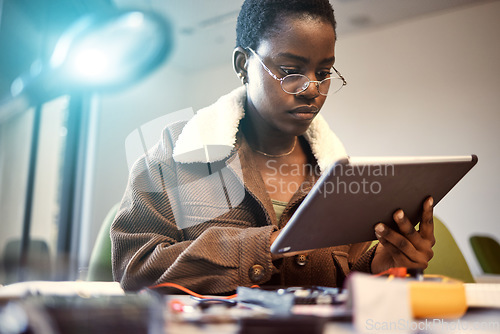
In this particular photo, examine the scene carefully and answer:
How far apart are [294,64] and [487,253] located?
2.31m

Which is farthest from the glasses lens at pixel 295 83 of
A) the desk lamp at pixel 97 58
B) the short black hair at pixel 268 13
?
the desk lamp at pixel 97 58

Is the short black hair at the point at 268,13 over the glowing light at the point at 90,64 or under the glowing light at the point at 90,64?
over

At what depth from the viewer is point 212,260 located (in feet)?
2.44

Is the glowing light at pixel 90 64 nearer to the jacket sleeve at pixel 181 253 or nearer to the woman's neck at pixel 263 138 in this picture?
the jacket sleeve at pixel 181 253

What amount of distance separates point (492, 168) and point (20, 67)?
10.1 ft

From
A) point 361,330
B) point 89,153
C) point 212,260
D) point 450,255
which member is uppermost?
point 89,153

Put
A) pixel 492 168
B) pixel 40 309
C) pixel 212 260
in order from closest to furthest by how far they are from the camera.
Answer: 1. pixel 40 309
2. pixel 212 260
3. pixel 492 168

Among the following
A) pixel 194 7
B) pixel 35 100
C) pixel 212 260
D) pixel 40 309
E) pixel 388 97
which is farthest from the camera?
pixel 388 97

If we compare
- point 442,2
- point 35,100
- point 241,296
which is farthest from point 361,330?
point 442,2

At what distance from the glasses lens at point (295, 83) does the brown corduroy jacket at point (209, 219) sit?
0.18 meters

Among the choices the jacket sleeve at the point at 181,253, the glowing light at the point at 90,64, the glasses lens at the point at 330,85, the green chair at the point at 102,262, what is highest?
the glasses lens at the point at 330,85

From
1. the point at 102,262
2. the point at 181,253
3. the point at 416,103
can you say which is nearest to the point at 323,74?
the point at 181,253

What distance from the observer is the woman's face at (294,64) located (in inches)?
38.3

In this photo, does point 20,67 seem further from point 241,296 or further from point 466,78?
point 466,78
